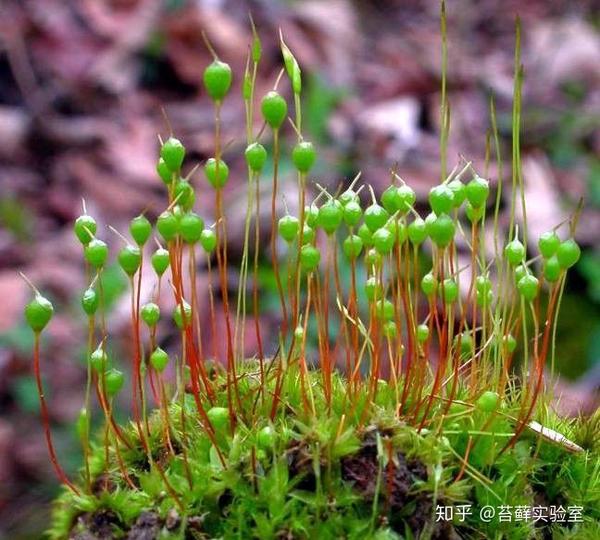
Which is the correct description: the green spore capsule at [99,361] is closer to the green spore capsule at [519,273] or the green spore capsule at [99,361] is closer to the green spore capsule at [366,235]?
the green spore capsule at [366,235]

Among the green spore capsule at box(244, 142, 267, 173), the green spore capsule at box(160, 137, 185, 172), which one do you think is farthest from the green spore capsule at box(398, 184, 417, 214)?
the green spore capsule at box(160, 137, 185, 172)

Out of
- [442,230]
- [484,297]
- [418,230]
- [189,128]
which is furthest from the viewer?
[189,128]

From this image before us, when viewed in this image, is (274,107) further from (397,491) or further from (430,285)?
(397,491)

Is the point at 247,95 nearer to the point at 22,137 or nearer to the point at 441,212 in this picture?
the point at 441,212

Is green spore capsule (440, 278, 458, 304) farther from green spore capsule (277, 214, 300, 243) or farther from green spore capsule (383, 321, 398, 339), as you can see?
green spore capsule (277, 214, 300, 243)

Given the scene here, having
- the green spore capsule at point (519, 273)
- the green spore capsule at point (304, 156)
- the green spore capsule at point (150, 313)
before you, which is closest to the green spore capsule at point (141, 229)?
the green spore capsule at point (150, 313)

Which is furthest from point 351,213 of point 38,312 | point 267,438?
point 38,312
